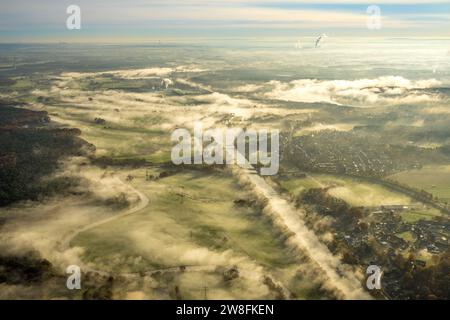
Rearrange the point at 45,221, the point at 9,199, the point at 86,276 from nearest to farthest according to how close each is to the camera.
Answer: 1. the point at 86,276
2. the point at 45,221
3. the point at 9,199

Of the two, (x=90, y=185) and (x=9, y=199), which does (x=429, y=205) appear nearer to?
(x=90, y=185)

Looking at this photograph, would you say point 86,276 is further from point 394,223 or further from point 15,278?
point 394,223

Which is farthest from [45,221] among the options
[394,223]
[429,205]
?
[429,205]

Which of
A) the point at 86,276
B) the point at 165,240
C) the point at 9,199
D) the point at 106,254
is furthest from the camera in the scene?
the point at 9,199

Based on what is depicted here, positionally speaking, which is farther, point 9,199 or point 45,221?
point 9,199
